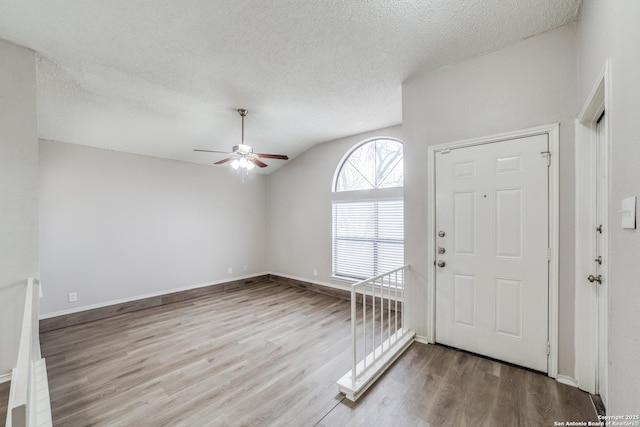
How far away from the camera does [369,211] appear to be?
15.1ft

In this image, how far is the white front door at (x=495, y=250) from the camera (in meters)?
2.32

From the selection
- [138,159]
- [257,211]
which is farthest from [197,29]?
[257,211]

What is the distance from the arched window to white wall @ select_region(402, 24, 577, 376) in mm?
1220

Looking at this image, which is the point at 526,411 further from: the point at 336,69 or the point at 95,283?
the point at 95,283

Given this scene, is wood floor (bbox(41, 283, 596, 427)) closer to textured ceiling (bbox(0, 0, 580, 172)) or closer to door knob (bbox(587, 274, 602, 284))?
door knob (bbox(587, 274, 602, 284))

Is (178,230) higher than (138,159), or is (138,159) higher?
(138,159)

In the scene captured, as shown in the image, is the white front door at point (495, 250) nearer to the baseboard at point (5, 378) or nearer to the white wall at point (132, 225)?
the baseboard at point (5, 378)

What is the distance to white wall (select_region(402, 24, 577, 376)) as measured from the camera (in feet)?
7.20

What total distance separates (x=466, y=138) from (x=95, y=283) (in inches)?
208

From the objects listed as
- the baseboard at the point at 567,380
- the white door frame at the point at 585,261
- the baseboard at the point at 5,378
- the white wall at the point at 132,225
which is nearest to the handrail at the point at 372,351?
the baseboard at the point at 567,380

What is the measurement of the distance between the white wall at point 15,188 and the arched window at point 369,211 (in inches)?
154

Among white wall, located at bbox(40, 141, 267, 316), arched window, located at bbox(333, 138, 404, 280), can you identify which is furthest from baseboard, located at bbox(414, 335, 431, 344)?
white wall, located at bbox(40, 141, 267, 316)

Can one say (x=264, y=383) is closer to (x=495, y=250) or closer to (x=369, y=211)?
(x=495, y=250)

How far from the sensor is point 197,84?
2.93 m
